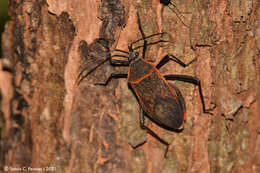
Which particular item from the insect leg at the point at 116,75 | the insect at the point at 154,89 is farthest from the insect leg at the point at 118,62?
the insect leg at the point at 116,75

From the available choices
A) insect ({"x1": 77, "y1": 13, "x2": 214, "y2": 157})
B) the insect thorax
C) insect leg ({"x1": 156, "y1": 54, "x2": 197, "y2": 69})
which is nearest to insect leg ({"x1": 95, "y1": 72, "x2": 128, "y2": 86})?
insect ({"x1": 77, "y1": 13, "x2": 214, "y2": 157})

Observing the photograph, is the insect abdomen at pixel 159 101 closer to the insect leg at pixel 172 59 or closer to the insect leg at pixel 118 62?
the insect leg at pixel 172 59

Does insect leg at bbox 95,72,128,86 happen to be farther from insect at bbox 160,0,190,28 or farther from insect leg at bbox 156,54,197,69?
insect at bbox 160,0,190,28

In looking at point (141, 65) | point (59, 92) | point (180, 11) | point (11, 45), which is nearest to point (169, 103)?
point (141, 65)

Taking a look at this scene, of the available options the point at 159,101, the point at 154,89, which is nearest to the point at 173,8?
the point at 154,89

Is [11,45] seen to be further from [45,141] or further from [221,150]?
[221,150]
